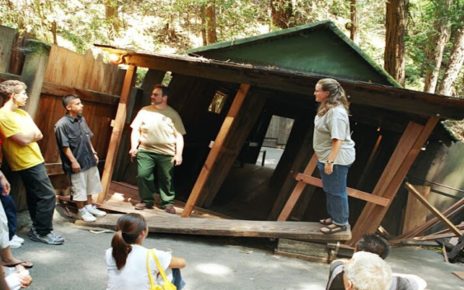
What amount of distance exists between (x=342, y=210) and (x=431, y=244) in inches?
146

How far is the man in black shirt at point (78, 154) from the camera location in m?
5.59

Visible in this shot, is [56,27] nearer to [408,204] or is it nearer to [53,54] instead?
[53,54]

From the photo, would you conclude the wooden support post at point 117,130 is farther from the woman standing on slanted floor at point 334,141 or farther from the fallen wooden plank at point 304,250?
the woman standing on slanted floor at point 334,141

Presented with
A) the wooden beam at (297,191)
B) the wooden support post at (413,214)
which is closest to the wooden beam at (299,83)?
the wooden beam at (297,191)

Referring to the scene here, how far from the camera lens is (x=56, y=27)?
13359 mm

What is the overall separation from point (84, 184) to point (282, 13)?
11.2 m

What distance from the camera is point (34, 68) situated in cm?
529

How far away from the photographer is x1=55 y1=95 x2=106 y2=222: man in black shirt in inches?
220

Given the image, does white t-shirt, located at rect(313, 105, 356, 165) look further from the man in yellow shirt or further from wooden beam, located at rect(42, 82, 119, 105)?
wooden beam, located at rect(42, 82, 119, 105)

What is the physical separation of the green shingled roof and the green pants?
9.23 ft

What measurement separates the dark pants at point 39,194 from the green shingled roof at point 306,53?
4497 millimetres

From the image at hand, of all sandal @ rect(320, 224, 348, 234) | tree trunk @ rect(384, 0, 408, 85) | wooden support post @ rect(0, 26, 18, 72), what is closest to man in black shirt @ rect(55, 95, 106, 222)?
wooden support post @ rect(0, 26, 18, 72)

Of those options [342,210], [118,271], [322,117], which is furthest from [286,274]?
[118,271]

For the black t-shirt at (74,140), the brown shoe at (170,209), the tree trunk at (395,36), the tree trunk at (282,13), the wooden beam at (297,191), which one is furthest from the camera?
the tree trunk at (282,13)
